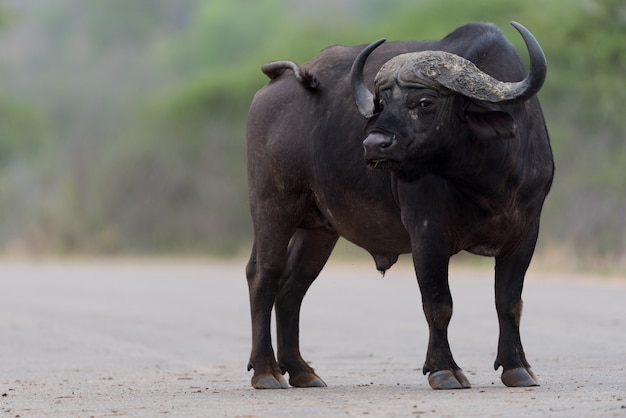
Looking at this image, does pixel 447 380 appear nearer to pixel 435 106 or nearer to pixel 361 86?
pixel 435 106

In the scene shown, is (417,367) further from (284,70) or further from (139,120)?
(139,120)

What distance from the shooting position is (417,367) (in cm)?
1218

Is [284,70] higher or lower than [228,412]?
higher

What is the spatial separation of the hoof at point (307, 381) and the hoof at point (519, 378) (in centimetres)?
136

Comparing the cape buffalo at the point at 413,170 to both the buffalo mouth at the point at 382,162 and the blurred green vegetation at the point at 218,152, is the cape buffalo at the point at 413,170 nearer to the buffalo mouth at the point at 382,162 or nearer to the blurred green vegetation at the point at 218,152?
the buffalo mouth at the point at 382,162

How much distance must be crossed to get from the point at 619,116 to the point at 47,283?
39.8 feet

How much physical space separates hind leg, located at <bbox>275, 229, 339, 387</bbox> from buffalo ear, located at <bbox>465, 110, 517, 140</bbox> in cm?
224

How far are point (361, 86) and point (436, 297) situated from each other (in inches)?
56.4

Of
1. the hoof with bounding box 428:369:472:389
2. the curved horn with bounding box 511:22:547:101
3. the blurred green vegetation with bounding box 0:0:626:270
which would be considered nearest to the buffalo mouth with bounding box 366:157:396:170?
the curved horn with bounding box 511:22:547:101

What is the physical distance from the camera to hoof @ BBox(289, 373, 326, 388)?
10828mm

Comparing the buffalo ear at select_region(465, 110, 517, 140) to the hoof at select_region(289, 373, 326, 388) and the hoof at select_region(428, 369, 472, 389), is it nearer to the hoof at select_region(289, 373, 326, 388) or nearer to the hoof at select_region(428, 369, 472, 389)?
the hoof at select_region(428, 369, 472, 389)

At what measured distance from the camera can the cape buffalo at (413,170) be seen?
9695 mm

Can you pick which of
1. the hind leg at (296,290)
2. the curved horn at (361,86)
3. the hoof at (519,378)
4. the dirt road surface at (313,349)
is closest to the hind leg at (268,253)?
the hind leg at (296,290)

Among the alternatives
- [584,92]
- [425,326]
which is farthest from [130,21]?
[425,326]
